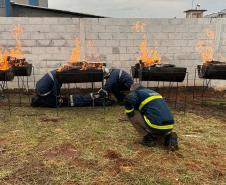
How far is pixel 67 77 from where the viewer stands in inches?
310

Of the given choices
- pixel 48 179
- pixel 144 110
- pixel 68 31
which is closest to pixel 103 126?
pixel 144 110

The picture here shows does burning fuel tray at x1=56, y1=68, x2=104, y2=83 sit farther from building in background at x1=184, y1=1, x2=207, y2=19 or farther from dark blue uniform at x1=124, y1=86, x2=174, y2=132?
building in background at x1=184, y1=1, x2=207, y2=19

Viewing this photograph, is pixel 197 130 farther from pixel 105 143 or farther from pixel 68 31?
pixel 68 31

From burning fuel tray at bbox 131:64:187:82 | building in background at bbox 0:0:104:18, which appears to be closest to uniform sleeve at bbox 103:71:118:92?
burning fuel tray at bbox 131:64:187:82

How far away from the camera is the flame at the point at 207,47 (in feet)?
35.9

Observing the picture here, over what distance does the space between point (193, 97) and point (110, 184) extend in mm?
6536

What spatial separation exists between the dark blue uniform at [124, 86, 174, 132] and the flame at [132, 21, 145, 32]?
5292 millimetres

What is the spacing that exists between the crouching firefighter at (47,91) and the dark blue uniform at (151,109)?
3046 millimetres

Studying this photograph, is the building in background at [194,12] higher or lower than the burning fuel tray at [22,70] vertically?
higher

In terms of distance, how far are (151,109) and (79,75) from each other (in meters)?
2.86

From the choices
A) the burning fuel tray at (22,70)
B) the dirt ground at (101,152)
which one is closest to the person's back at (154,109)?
the dirt ground at (101,152)

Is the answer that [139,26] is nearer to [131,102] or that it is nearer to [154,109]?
[131,102]

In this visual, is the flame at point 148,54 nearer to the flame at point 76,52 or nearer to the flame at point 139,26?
the flame at point 139,26

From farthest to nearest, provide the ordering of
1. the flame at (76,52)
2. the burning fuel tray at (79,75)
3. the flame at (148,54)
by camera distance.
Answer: the flame at (148,54)
the flame at (76,52)
the burning fuel tray at (79,75)
